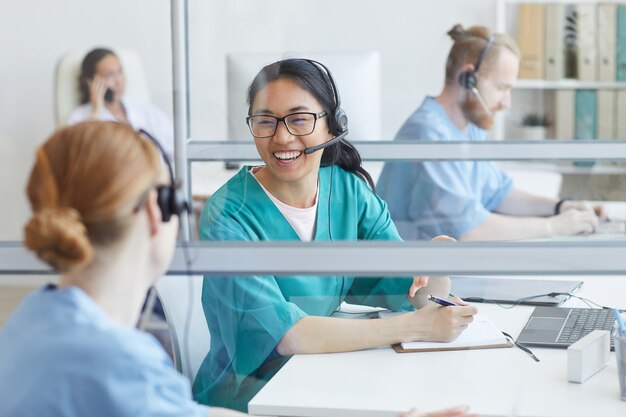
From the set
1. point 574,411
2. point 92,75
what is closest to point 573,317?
point 574,411

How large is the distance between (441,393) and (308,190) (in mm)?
544

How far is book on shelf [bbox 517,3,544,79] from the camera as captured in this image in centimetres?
450

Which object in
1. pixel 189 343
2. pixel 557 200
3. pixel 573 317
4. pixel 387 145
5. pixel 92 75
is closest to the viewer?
pixel 189 343

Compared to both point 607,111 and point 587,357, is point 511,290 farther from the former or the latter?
point 607,111

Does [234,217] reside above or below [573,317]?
above

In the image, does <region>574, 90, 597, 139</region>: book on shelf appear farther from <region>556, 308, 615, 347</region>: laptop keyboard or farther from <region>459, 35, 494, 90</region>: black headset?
<region>556, 308, 615, 347</region>: laptop keyboard

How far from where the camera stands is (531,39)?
454 centimetres

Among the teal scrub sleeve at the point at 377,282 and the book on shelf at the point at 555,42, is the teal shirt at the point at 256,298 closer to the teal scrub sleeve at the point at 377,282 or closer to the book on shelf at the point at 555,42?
the teal scrub sleeve at the point at 377,282

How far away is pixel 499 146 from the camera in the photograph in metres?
2.53

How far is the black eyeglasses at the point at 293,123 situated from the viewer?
6.04ft

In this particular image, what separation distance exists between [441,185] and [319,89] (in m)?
0.92

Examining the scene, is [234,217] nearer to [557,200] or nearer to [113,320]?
[113,320]

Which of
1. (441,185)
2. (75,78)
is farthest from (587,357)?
(75,78)

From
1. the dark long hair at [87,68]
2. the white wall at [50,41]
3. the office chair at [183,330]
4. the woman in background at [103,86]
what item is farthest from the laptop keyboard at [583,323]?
the dark long hair at [87,68]
